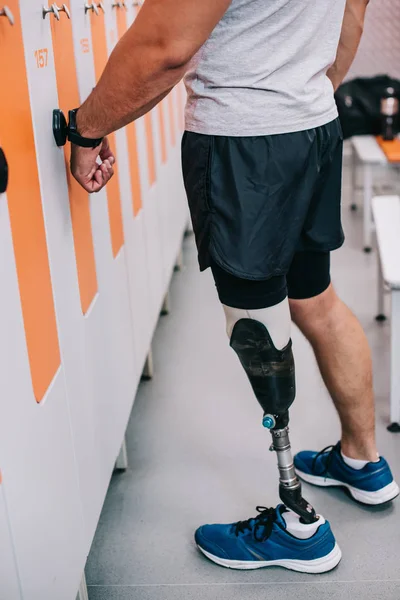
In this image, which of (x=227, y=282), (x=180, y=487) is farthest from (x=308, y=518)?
(x=227, y=282)

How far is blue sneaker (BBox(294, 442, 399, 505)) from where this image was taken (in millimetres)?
→ 1805

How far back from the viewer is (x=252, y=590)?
160cm

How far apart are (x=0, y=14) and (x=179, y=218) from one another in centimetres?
240

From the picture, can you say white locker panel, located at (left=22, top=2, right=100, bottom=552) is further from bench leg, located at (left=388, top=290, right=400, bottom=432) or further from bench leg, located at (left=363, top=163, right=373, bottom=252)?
bench leg, located at (left=363, top=163, right=373, bottom=252)

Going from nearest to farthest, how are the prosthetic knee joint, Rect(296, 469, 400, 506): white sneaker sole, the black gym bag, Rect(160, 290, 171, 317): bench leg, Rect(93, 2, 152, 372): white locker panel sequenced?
the prosthetic knee joint
Rect(296, 469, 400, 506): white sneaker sole
Rect(93, 2, 152, 372): white locker panel
Rect(160, 290, 171, 317): bench leg
the black gym bag

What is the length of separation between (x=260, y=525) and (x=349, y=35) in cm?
112

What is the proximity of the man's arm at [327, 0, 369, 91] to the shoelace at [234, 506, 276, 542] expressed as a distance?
1.00 meters

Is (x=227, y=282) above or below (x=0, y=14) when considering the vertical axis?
below

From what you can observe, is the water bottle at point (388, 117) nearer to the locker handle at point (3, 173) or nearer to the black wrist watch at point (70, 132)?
the black wrist watch at point (70, 132)

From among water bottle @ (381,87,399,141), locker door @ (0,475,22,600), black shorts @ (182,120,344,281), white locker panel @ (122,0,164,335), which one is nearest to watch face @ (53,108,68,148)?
black shorts @ (182,120,344,281)

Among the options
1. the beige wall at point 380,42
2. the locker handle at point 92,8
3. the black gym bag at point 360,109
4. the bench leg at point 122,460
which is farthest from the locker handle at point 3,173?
the beige wall at point 380,42

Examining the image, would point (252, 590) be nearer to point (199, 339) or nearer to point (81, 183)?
point (81, 183)

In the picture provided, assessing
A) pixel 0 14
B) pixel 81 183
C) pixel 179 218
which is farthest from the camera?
pixel 179 218

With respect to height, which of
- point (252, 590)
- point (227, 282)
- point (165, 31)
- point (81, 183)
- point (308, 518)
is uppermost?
point (165, 31)
